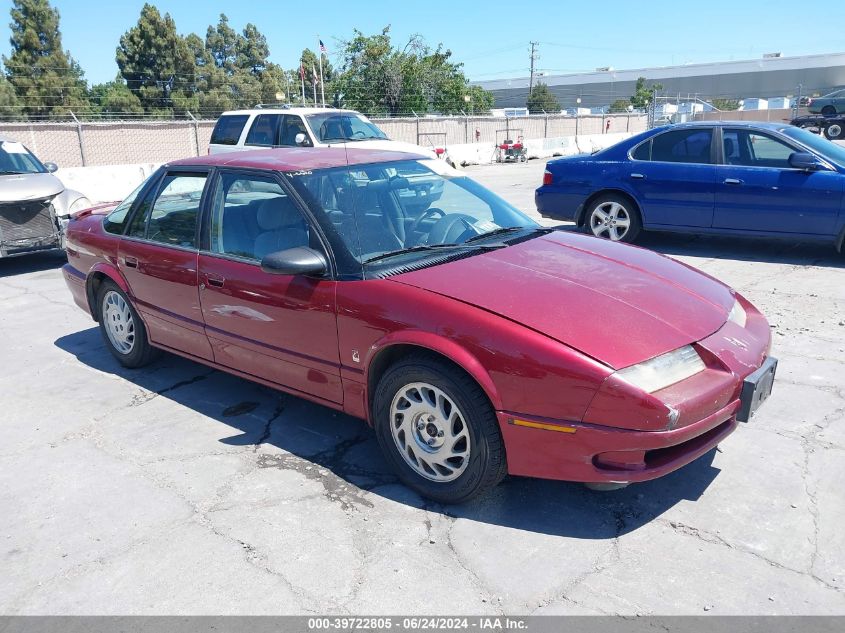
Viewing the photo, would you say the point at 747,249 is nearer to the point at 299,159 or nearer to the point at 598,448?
the point at 299,159

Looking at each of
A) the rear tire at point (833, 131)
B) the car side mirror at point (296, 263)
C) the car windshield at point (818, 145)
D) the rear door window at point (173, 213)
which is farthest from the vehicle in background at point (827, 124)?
the car side mirror at point (296, 263)

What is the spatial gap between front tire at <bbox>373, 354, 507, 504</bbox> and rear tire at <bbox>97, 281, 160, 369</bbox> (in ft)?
8.03

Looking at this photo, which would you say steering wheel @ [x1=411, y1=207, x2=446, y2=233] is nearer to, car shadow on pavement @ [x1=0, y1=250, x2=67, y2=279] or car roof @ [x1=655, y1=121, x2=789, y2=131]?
car roof @ [x1=655, y1=121, x2=789, y2=131]

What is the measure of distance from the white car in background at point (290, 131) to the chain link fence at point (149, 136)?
270 inches

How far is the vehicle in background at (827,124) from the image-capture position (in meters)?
31.5

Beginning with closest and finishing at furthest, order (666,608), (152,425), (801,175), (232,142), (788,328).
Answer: (666,608) < (152,425) < (788,328) < (801,175) < (232,142)

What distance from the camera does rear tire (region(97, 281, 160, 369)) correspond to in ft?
16.4

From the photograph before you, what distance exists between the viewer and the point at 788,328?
5605 mm

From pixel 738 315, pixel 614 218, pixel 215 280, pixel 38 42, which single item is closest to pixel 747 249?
pixel 614 218

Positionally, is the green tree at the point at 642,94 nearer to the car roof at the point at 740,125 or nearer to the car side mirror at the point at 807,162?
the car roof at the point at 740,125

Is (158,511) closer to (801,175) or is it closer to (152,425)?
(152,425)

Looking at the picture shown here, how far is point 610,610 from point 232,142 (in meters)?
11.5

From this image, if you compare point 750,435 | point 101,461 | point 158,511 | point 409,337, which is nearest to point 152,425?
point 101,461

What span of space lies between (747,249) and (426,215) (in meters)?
6.15
